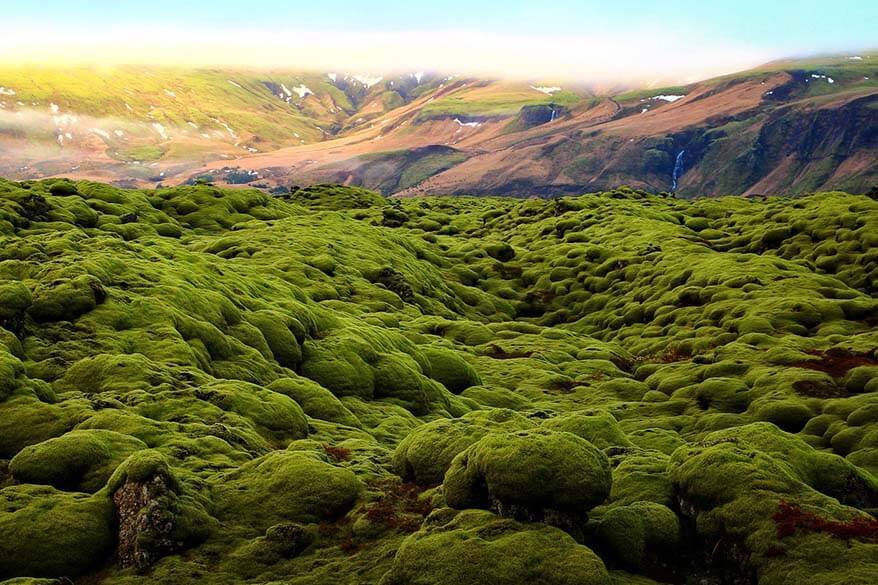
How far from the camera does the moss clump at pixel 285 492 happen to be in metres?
24.3

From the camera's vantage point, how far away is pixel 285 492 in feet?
82.4

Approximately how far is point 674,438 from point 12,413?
3351cm

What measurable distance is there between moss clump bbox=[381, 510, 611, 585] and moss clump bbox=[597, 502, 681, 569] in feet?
8.15

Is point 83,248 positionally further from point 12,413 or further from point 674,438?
point 674,438

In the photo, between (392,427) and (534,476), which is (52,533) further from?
(392,427)

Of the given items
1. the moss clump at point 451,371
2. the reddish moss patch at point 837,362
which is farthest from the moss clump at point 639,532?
the reddish moss patch at point 837,362

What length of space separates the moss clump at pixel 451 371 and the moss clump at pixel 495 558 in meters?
34.1

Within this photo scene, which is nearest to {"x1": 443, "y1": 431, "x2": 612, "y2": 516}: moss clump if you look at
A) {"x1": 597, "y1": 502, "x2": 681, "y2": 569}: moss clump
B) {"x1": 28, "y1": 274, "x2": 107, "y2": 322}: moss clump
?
{"x1": 597, "y1": 502, "x2": 681, "y2": 569}: moss clump

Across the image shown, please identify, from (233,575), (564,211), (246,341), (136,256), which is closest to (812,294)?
(246,341)

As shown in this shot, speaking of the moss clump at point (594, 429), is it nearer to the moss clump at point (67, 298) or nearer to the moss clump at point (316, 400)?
the moss clump at point (316, 400)

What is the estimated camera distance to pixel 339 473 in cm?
2619

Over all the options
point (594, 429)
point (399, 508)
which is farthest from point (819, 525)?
point (399, 508)

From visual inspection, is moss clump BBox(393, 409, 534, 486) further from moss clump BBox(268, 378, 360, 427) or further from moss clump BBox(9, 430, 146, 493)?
moss clump BBox(9, 430, 146, 493)

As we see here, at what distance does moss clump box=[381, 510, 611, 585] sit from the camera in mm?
18719
